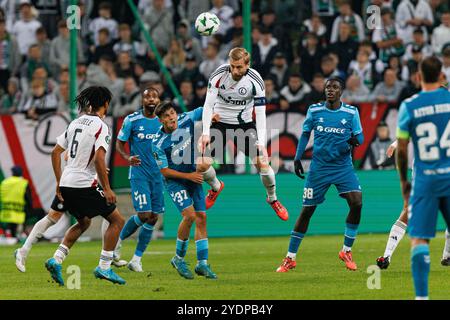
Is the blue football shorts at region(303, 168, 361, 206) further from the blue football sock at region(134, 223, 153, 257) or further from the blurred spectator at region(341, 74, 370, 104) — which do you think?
the blurred spectator at region(341, 74, 370, 104)

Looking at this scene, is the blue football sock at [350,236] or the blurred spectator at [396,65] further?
the blurred spectator at [396,65]

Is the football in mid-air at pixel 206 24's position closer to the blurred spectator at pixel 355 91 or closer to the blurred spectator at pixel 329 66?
the blurred spectator at pixel 355 91

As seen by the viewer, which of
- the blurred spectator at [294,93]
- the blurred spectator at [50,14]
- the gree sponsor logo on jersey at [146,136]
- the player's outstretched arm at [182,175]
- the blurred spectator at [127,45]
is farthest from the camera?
the blurred spectator at [50,14]

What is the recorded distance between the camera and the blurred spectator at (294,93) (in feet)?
81.1

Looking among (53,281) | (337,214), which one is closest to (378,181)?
(337,214)

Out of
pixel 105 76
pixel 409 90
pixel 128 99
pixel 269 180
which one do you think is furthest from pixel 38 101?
pixel 269 180

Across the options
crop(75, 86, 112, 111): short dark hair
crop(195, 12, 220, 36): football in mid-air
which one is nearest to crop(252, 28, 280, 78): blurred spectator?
crop(195, 12, 220, 36): football in mid-air

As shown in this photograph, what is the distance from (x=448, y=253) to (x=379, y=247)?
454 cm

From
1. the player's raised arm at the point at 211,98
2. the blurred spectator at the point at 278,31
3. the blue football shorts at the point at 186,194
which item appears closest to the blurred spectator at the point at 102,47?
the blurred spectator at the point at 278,31

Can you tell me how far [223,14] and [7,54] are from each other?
529 cm

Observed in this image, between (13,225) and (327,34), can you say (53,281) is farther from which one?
(327,34)

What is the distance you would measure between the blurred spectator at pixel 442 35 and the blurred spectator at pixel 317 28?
102 inches

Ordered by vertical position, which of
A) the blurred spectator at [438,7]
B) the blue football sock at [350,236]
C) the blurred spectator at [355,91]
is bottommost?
the blue football sock at [350,236]

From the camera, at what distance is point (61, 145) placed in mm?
13656
